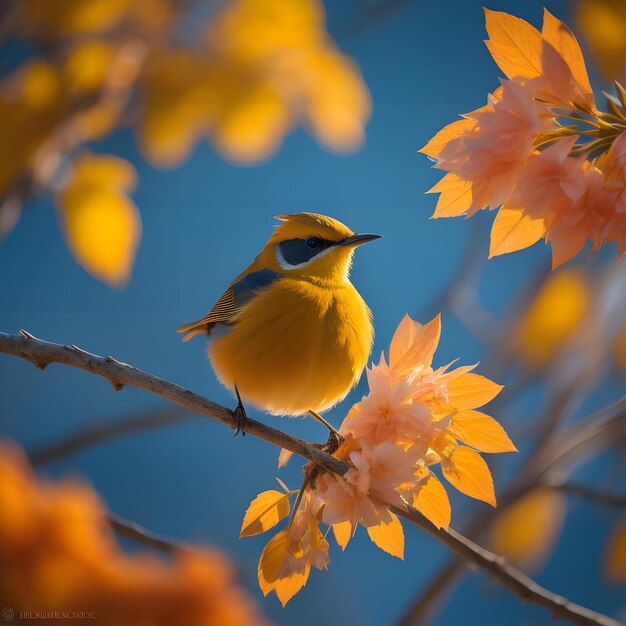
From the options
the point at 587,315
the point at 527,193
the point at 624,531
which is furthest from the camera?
the point at 587,315

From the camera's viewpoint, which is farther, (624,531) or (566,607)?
(624,531)

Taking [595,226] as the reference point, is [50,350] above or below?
below

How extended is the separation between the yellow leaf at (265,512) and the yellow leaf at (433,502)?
14 centimetres

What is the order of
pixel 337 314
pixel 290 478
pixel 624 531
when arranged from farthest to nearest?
pixel 290 478
pixel 624 531
pixel 337 314

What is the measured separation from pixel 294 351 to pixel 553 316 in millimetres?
824

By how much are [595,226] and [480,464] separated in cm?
24

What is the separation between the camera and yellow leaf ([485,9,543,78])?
573 millimetres

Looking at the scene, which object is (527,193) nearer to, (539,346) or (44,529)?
(44,529)

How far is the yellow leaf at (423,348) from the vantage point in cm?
69

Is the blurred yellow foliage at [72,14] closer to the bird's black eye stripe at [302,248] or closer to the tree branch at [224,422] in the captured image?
the bird's black eye stripe at [302,248]

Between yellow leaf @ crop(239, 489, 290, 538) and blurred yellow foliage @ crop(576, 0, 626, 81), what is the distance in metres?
0.89

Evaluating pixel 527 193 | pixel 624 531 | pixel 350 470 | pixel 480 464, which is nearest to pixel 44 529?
pixel 350 470

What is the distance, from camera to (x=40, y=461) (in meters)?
1.57

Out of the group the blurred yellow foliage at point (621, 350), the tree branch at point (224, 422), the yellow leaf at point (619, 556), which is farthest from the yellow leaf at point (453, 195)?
the blurred yellow foliage at point (621, 350)
